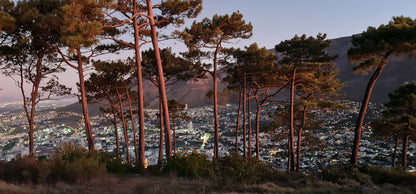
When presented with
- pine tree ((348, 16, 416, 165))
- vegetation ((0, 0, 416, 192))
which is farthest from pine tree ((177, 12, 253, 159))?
pine tree ((348, 16, 416, 165))

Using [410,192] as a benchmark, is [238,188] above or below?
above

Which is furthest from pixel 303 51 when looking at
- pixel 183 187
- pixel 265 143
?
pixel 265 143

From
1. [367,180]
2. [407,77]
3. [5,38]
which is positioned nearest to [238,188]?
[367,180]

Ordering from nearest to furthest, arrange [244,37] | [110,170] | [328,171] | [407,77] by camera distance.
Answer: [328,171]
[110,170]
[244,37]
[407,77]

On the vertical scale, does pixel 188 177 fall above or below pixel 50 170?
below

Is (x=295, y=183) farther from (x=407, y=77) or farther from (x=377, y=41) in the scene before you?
(x=407, y=77)

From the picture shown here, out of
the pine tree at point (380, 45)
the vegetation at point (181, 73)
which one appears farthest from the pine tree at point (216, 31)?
the pine tree at point (380, 45)

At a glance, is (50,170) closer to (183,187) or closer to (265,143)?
(183,187)

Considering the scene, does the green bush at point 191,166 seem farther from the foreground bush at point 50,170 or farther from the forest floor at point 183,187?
the foreground bush at point 50,170
